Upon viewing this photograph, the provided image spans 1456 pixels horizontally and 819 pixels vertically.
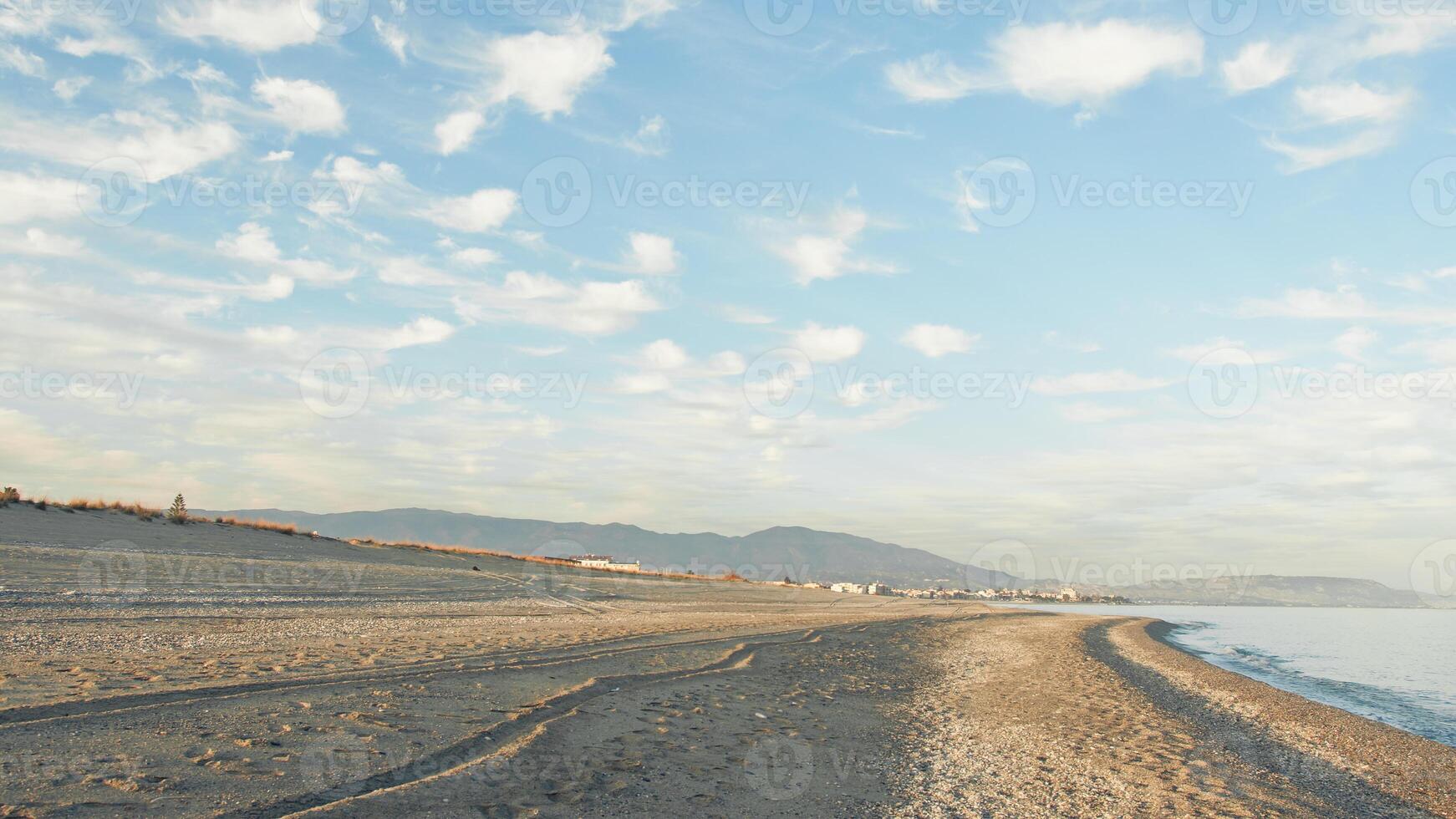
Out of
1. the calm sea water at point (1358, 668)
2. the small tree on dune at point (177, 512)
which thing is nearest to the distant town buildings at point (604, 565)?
the small tree on dune at point (177, 512)

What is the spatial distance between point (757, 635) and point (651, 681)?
34.8 feet

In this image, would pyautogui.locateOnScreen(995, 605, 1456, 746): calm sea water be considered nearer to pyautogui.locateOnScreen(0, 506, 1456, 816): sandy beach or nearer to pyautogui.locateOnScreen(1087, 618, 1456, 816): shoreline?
pyautogui.locateOnScreen(1087, 618, 1456, 816): shoreline

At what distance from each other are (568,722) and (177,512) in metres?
34.1

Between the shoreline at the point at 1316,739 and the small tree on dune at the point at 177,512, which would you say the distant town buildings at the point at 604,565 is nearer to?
the small tree on dune at the point at 177,512

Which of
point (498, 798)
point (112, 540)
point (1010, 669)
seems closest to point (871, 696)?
point (1010, 669)

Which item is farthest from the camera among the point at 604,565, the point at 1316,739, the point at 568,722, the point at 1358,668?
the point at 604,565

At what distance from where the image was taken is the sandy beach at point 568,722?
7.64 m

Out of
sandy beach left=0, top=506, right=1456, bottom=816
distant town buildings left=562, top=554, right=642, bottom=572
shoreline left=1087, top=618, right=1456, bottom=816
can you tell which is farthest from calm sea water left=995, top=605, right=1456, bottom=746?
distant town buildings left=562, top=554, right=642, bottom=572

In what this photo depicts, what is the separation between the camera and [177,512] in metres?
36.2

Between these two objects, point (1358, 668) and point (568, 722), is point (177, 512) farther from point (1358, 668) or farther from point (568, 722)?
point (1358, 668)

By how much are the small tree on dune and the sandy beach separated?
10836mm

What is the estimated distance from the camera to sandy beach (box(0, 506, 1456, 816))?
7.64 metres

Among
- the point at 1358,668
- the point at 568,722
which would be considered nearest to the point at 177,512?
the point at 568,722

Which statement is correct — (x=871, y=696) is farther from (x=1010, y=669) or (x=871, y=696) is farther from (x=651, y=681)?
Result: (x=1010, y=669)
